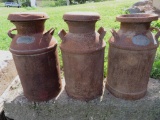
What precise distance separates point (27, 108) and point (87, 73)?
0.96 m

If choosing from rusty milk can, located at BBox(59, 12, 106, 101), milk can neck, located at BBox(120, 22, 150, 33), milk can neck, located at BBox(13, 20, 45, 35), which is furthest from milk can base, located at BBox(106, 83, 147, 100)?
milk can neck, located at BBox(13, 20, 45, 35)

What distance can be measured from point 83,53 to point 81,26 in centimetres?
29

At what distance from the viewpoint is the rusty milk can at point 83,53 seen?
2.04 metres

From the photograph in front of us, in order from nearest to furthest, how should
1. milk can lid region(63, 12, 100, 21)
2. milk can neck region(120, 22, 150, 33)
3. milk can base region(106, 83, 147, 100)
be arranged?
milk can lid region(63, 12, 100, 21) → milk can neck region(120, 22, 150, 33) → milk can base region(106, 83, 147, 100)

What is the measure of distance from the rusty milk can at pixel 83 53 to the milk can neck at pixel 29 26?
277mm

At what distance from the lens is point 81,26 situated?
6.79 ft

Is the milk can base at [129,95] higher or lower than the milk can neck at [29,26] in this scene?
lower

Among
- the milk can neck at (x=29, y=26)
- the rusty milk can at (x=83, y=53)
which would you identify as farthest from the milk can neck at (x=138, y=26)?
the milk can neck at (x=29, y=26)

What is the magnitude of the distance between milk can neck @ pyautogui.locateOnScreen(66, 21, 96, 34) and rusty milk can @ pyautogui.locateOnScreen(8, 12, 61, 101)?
0.33m

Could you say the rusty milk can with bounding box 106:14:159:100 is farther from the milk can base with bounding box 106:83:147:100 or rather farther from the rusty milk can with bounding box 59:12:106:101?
the rusty milk can with bounding box 59:12:106:101

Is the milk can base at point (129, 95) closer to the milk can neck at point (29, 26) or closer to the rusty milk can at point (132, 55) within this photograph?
the rusty milk can at point (132, 55)

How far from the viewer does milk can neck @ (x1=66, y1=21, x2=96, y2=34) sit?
2.04 m

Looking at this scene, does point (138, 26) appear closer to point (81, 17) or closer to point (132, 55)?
point (132, 55)

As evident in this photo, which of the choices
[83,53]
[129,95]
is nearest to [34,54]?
[83,53]
